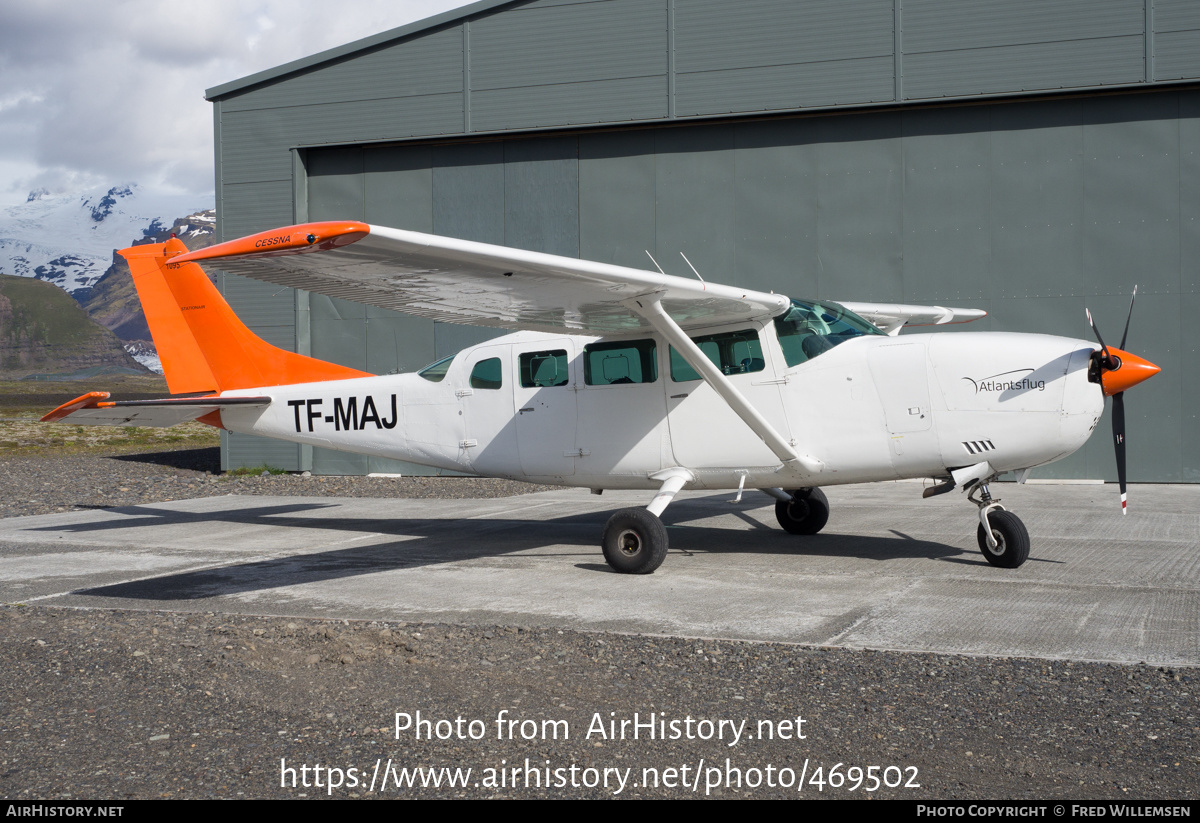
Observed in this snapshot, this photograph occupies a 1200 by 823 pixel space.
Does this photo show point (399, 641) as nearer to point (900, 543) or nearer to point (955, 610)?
point (955, 610)

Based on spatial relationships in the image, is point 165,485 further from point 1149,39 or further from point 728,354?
point 1149,39

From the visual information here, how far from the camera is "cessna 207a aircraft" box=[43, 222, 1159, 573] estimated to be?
7.02m

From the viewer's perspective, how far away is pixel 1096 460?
15281mm

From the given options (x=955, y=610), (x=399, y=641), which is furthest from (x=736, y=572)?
(x=399, y=641)

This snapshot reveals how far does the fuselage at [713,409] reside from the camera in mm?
7410

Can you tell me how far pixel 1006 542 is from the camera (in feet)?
25.5

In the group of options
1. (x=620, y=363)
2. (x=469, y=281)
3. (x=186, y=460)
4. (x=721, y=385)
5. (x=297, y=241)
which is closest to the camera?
(x=297, y=241)

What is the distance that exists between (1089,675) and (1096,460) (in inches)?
470

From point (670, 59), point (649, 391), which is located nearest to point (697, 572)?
point (649, 391)

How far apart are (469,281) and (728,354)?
272 centimetres

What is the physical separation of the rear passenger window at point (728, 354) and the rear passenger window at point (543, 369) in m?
1.23

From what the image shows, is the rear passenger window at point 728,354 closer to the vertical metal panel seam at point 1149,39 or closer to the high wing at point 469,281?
the high wing at point 469,281

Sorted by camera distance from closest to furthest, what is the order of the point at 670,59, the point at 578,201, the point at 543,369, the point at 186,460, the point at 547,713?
the point at 547,713 → the point at 543,369 → the point at 670,59 → the point at 578,201 → the point at 186,460

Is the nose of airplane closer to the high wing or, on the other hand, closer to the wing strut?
the wing strut
